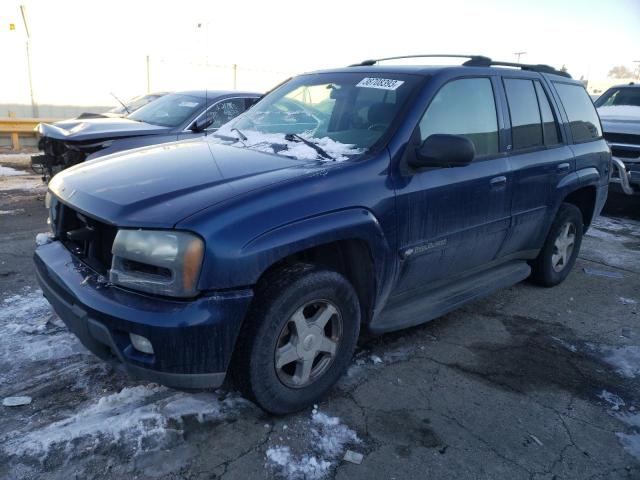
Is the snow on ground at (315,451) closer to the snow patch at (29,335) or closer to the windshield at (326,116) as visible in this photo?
the windshield at (326,116)

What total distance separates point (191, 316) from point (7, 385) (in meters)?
1.45

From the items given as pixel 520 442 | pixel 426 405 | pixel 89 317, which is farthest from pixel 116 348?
pixel 520 442

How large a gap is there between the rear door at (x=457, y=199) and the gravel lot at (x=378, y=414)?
0.58m

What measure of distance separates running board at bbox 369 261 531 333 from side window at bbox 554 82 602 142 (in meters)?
1.46

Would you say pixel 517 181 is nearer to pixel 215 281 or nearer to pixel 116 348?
pixel 215 281

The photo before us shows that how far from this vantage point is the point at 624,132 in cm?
820

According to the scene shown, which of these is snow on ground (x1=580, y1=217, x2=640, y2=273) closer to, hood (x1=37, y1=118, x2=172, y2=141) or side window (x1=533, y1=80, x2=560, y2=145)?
side window (x1=533, y1=80, x2=560, y2=145)

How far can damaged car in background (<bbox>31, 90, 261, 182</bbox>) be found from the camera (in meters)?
6.11

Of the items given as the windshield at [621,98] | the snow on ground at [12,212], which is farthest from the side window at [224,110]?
the windshield at [621,98]

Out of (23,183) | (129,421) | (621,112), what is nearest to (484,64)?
(129,421)

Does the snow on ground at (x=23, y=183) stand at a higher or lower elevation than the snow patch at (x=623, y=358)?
lower

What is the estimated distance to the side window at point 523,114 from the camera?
3.82 metres

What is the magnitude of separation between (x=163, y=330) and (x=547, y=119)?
11.5 feet

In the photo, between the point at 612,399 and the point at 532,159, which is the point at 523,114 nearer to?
the point at 532,159
